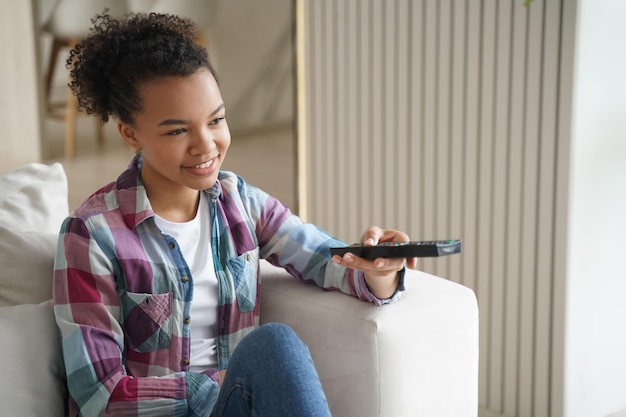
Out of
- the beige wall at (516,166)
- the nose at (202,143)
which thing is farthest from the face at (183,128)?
the beige wall at (516,166)

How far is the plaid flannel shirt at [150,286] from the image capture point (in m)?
1.32

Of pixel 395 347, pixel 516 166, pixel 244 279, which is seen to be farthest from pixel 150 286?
pixel 516 166

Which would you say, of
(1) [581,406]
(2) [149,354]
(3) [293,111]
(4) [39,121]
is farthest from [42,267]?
(3) [293,111]

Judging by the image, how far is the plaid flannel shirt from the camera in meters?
1.32

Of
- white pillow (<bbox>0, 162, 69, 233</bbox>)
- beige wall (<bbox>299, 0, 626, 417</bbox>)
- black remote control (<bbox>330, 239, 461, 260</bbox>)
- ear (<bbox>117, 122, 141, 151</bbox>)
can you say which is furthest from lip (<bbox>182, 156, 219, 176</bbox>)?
Result: beige wall (<bbox>299, 0, 626, 417</bbox>)

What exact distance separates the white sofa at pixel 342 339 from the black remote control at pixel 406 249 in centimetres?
11

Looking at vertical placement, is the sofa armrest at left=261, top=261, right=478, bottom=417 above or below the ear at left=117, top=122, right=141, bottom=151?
below

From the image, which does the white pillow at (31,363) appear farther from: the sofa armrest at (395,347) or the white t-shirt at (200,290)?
the sofa armrest at (395,347)

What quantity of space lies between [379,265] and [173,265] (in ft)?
1.13

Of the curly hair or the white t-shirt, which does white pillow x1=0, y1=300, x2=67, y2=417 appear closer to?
the white t-shirt

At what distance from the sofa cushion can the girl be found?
13cm

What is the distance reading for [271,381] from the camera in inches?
49.2

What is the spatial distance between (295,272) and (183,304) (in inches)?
9.3

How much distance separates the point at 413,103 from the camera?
232 cm
